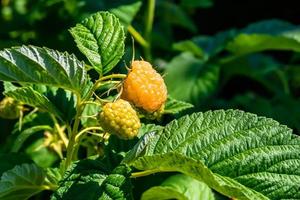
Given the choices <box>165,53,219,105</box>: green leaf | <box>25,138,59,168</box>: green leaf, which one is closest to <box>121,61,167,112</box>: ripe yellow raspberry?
<box>25,138,59,168</box>: green leaf

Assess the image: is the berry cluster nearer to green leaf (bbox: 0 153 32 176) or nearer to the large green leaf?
green leaf (bbox: 0 153 32 176)

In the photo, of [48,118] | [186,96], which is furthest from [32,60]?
[186,96]

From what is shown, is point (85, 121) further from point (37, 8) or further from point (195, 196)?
point (37, 8)

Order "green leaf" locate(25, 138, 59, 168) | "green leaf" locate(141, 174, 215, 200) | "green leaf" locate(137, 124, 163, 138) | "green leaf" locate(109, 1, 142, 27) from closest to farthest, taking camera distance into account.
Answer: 1. "green leaf" locate(137, 124, 163, 138)
2. "green leaf" locate(141, 174, 215, 200)
3. "green leaf" locate(25, 138, 59, 168)
4. "green leaf" locate(109, 1, 142, 27)

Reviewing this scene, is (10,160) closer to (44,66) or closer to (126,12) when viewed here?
(44,66)

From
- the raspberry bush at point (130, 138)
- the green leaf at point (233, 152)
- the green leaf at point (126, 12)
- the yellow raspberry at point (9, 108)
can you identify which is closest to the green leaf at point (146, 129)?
the raspberry bush at point (130, 138)

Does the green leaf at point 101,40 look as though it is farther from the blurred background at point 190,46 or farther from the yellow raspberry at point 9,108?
the blurred background at point 190,46

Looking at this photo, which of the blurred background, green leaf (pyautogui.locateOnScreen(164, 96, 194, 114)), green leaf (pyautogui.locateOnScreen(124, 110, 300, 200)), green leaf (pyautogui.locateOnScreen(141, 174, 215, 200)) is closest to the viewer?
green leaf (pyautogui.locateOnScreen(124, 110, 300, 200))

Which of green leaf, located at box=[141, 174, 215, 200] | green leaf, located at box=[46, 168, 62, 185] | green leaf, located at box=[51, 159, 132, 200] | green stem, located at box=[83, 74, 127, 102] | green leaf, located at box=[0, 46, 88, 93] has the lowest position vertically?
green leaf, located at box=[141, 174, 215, 200]

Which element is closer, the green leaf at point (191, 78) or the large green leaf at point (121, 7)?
the large green leaf at point (121, 7)
